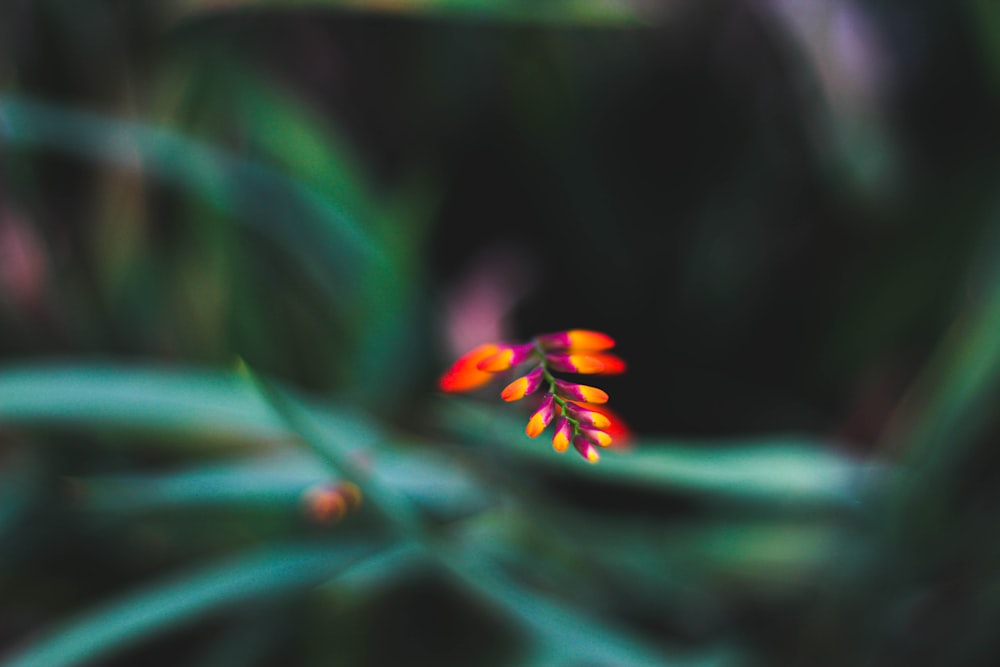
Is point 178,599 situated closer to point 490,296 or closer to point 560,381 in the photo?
point 560,381

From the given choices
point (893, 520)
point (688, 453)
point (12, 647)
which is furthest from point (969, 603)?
point (12, 647)

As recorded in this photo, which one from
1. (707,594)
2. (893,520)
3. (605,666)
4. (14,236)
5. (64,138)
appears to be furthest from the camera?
(14,236)

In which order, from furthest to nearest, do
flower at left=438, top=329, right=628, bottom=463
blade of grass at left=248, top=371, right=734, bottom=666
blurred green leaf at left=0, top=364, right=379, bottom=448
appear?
blurred green leaf at left=0, top=364, right=379, bottom=448 < blade of grass at left=248, top=371, right=734, bottom=666 < flower at left=438, top=329, right=628, bottom=463

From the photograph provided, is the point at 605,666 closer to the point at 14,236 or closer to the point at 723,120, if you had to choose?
the point at 723,120

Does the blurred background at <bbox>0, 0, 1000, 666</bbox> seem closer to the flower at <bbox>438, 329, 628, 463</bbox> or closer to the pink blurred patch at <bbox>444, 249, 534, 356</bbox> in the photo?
the pink blurred patch at <bbox>444, 249, 534, 356</bbox>

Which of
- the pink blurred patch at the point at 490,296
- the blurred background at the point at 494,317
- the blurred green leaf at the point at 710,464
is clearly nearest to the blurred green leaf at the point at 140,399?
the blurred background at the point at 494,317

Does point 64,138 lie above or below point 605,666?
above

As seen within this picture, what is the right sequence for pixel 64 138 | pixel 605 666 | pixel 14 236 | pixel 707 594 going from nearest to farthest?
pixel 605 666, pixel 707 594, pixel 64 138, pixel 14 236

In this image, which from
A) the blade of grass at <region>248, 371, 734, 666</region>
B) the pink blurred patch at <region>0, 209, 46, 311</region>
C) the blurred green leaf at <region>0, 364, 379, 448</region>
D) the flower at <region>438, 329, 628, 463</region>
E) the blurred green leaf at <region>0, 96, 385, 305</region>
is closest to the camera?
the flower at <region>438, 329, 628, 463</region>

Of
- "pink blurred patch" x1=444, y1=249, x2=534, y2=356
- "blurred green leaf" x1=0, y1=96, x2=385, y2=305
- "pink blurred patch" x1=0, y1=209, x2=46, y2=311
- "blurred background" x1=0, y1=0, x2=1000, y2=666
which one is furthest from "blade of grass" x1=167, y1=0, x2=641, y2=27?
"pink blurred patch" x1=0, y1=209, x2=46, y2=311
